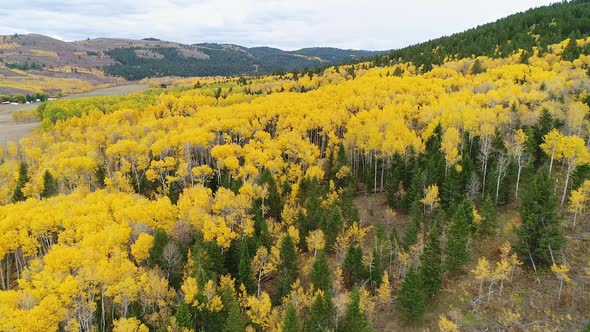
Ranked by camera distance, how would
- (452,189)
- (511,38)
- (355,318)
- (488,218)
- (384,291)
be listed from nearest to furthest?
(355,318) → (384,291) → (488,218) → (452,189) → (511,38)

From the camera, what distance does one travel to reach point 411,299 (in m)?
49.8

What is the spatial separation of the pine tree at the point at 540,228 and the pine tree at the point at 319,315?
28.7 meters

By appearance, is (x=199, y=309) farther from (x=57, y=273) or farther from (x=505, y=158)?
(x=505, y=158)

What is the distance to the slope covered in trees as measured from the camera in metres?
49.2

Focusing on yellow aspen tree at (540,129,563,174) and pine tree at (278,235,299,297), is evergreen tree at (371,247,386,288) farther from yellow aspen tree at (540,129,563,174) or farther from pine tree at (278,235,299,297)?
yellow aspen tree at (540,129,563,174)

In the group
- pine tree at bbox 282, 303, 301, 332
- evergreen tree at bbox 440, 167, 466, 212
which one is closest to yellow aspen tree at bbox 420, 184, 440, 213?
evergreen tree at bbox 440, 167, 466, 212

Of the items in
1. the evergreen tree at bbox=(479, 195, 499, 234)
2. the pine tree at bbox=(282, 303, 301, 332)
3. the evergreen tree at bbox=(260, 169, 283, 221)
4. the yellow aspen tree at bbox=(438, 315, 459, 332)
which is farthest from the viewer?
the evergreen tree at bbox=(260, 169, 283, 221)

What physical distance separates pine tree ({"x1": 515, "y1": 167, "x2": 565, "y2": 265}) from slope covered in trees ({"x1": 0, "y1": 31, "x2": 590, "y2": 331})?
0.18 metres

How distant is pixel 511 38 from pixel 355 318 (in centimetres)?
16816

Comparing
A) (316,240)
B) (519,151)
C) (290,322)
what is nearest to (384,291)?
(316,240)

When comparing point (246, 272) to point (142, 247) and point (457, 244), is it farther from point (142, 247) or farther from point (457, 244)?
point (457, 244)

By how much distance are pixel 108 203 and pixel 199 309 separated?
29234mm

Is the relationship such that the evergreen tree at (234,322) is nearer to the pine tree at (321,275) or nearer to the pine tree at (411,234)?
the pine tree at (321,275)

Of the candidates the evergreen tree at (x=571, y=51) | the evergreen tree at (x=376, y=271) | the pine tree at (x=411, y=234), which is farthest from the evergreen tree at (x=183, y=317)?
the evergreen tree at (x=571, y=51)
